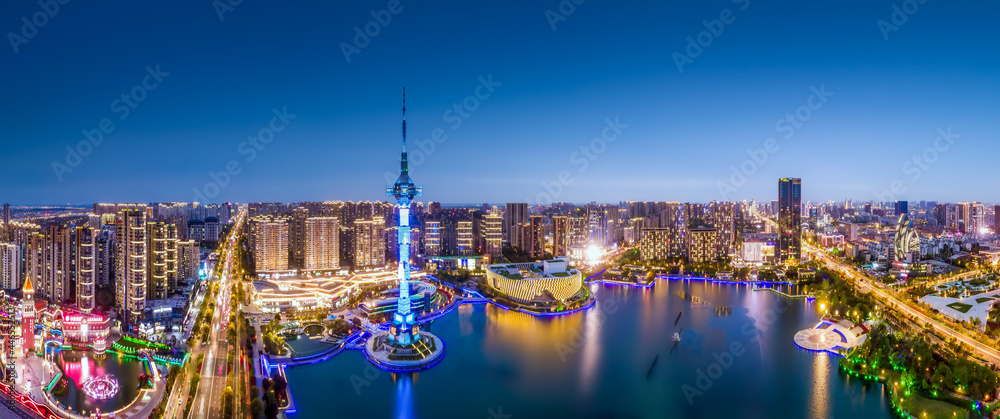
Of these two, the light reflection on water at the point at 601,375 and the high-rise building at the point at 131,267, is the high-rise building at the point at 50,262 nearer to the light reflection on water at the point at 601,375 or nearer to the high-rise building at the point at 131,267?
the high-rise building at the point at 131,267

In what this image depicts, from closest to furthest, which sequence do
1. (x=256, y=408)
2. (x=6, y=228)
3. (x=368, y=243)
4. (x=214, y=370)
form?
(x=256, y=408), (x=214, y=370), (x=6, y=228), (x=368, y=243)

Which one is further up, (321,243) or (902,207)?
(902,207)

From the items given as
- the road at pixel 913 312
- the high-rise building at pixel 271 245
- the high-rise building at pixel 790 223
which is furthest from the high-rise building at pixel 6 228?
the high-rise building at pixel 790 223

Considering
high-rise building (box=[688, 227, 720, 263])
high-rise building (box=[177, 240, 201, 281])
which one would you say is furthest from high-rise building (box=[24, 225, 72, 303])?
high-rise building (box=[688, 227, 720, 263])

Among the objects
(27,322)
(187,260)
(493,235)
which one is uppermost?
(493,235)

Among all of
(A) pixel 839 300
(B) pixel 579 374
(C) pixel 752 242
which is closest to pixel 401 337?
(B) pixel 579 374

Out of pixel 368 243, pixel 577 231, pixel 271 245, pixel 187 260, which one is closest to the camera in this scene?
pixel 187 260

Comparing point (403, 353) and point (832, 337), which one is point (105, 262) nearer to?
point (403, 353)

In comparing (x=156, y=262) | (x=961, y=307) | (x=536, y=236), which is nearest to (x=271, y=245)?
(x=156, y=262)
